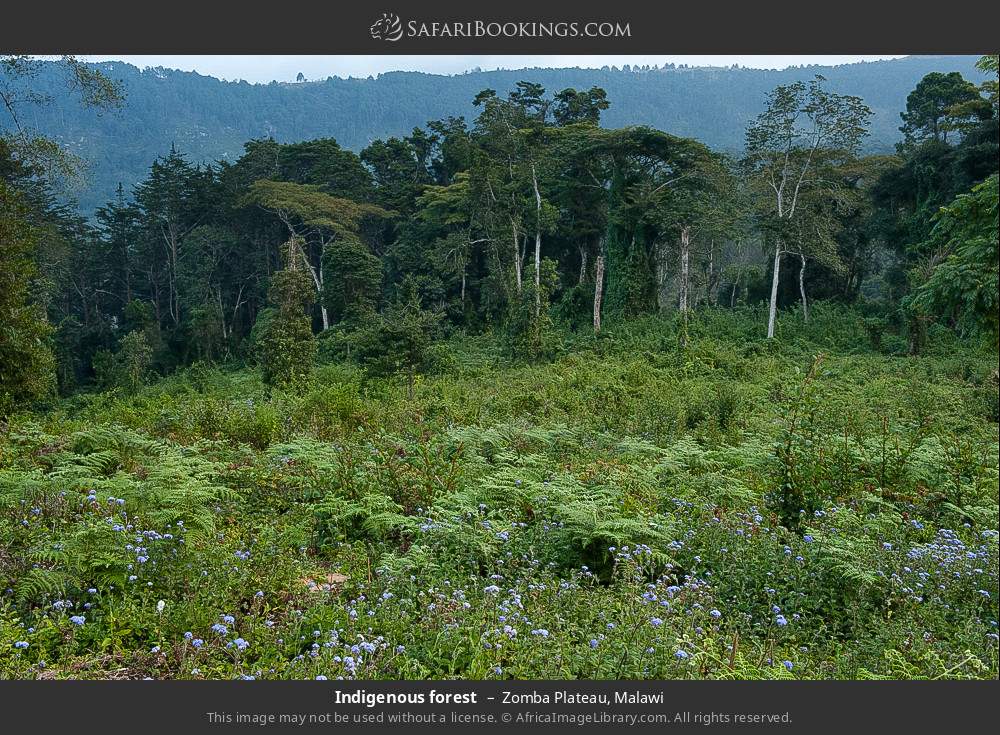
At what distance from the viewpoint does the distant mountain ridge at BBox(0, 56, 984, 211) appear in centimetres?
10569

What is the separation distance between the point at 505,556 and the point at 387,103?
137055 mm

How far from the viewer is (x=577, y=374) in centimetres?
1612

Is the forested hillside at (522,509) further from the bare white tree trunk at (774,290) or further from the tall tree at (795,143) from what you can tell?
the bare white tree trunk at (774,290)

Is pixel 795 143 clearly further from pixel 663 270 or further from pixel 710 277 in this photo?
pixel 710 277

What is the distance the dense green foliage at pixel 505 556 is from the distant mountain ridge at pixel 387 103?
100m

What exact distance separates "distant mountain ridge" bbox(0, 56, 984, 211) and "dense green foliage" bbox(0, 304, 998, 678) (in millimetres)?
100498

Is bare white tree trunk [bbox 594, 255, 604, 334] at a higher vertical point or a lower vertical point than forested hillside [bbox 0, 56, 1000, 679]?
lower

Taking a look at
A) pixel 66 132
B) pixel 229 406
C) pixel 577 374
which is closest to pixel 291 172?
pixel 577 374

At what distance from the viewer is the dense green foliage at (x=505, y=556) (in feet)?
10.1

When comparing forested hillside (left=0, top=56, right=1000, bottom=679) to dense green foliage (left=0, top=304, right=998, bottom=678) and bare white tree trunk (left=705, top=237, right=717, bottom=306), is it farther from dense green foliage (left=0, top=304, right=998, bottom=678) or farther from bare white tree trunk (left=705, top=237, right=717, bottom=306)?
bare white tree trunk (left=705, top=237, right=717, bottom=306)

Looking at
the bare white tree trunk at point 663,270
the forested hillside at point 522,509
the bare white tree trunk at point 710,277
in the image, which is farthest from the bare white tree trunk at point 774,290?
the bare white tree trunk at point 710,277

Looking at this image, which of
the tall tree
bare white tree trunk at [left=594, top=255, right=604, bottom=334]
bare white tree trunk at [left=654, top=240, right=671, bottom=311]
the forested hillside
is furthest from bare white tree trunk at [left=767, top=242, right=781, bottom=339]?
bare white tree trunk at [left=594, top=255, right=604, bottom=334]

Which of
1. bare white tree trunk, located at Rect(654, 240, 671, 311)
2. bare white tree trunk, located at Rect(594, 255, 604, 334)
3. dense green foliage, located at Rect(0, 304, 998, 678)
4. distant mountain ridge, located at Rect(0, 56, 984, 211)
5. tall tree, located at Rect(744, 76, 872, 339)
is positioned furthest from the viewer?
distant mountain ridge, located at Rect(0, 56, 984, 211)
